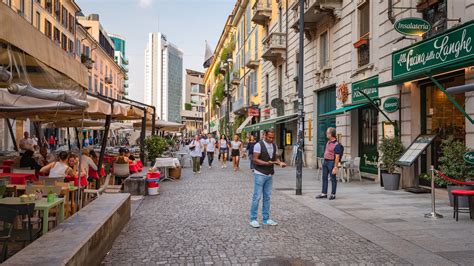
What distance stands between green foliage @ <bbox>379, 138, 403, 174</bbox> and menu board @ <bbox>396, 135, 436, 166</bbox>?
2.80 feet

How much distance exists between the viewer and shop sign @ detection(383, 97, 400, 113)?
12641 mm

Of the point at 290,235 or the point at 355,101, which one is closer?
the point at 290,235

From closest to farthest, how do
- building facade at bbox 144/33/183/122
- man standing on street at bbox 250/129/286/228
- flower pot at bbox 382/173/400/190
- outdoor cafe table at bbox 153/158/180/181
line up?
man standing on street at bbox 250/129/286/228 → flower pot at bbox 382/173/400/190 → outdoor cafe table at bbox 153/158/180/181 → building facade at bbox 144/33/183/122

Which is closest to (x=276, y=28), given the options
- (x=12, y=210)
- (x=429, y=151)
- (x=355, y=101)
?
(x=355, y=101)

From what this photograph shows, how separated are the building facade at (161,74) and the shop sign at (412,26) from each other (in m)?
163

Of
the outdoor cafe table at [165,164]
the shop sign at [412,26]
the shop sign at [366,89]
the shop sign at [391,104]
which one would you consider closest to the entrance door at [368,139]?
the shop sign at [366,89]

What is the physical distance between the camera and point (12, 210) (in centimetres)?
432

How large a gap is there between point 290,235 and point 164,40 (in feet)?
586

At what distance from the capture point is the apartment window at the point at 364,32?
15.1m

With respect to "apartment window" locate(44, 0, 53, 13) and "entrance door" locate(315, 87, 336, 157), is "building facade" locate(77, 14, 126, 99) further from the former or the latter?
"entrance door" locate(315, 87, 336, 157)

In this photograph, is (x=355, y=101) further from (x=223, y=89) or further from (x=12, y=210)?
(x=223, y=89)

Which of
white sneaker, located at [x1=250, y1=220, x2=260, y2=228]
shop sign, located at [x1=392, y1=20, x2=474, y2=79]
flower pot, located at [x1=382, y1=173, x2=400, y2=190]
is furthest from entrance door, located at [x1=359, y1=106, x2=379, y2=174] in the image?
white sneaker, located at [x1=250, y1=220, x2=260, y2=228]

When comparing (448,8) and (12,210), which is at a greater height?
(448,8)

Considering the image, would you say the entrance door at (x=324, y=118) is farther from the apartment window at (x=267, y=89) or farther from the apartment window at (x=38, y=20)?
the apartment window at (x=38, y=20)
